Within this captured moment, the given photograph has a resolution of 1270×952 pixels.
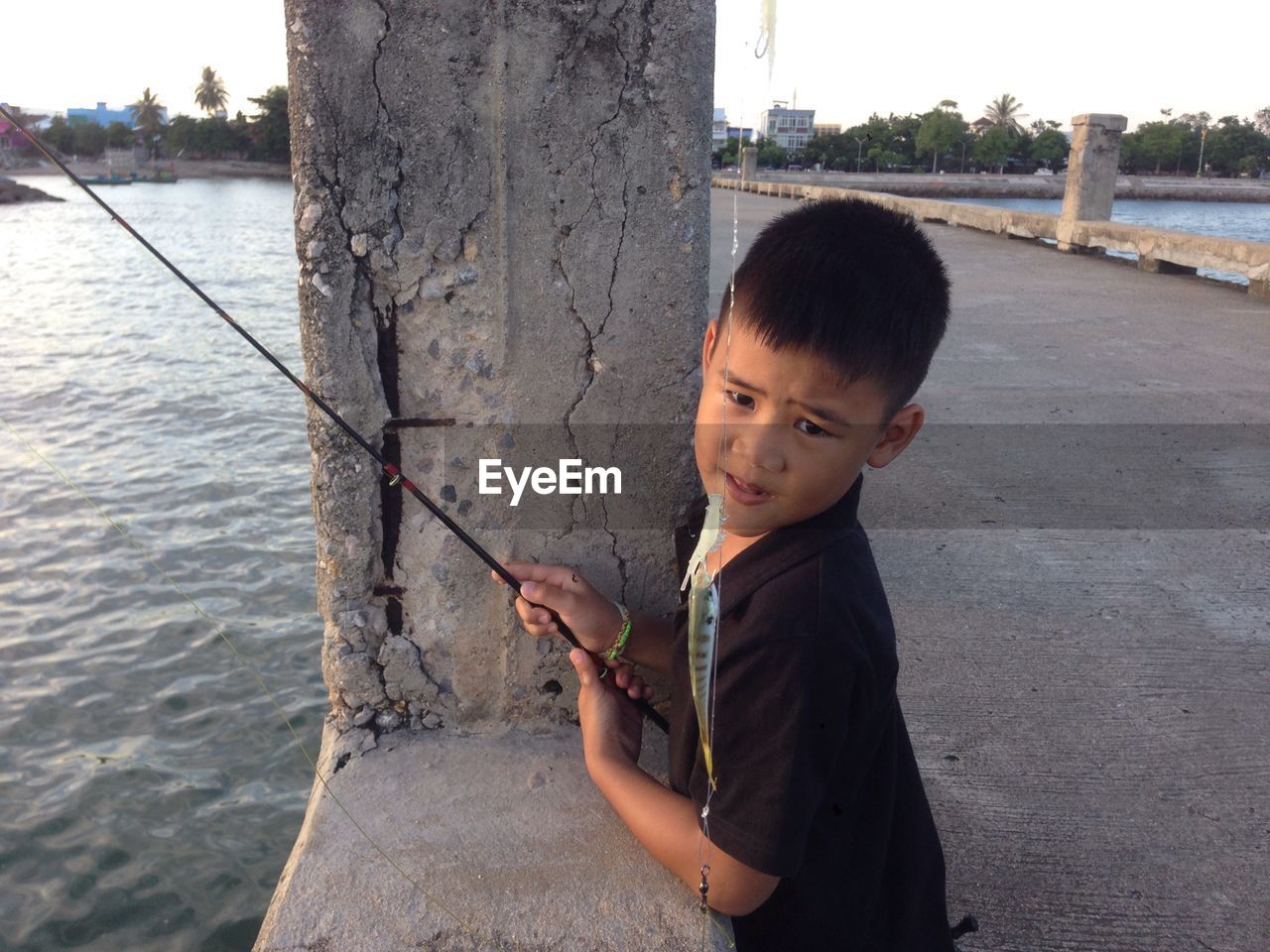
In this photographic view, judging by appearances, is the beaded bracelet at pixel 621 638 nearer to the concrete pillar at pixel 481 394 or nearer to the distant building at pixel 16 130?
the concrete pillar at pixel 481 394

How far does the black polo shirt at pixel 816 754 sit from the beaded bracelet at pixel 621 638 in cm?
20

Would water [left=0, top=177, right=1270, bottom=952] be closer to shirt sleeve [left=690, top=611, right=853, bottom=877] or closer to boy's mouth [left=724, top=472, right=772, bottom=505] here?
shirt sleeve [left=690, top=611, right=853, bottom=877]

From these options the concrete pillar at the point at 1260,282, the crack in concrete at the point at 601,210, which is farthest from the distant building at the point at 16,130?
the concrete pillar at the point at 1260,282

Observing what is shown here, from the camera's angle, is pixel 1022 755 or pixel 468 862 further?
pixel 1022 755

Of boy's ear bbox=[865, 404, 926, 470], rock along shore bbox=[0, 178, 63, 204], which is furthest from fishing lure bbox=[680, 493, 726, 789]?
rock along shore bbox=[0, 178, 63, 204]

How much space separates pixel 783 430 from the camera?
1357 millimetres

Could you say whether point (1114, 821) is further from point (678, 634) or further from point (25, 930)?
point (25, 930)

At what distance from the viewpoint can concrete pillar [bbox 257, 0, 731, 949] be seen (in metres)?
1.56

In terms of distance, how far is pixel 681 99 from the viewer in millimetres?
1661

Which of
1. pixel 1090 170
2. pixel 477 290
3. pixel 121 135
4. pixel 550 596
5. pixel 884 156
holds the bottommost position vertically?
pixel 550 596

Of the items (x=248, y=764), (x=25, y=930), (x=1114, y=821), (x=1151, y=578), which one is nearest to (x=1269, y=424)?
(x=1151, y=578)

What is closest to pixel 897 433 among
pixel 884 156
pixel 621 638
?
pixel 621 638

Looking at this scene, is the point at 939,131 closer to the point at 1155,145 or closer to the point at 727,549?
the point at 1155,145

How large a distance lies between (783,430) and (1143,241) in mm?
10931
